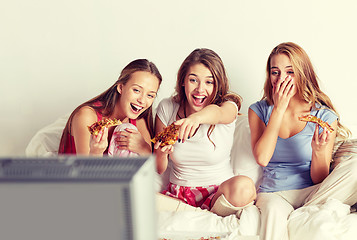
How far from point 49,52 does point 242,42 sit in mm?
1289

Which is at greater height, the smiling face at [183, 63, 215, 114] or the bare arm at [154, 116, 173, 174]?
the smiling face at [183, 63, 215, 114]

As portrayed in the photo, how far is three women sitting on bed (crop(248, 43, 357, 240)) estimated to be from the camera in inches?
82.0

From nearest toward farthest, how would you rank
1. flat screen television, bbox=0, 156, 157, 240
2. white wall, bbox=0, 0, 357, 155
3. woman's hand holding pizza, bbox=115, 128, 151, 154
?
flat screen television, bbox=0, 156, 157, 240, woman's hand holding pizza, bbox=115, 128, 151, 154, white wall, bbox=0, 0, 357, 155

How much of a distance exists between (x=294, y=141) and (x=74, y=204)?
1921mm

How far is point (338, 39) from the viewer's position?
2775 mm

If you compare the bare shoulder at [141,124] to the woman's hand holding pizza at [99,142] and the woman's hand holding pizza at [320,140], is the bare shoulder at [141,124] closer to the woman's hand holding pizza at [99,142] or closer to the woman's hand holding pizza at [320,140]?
the woman's hand holding pizza at [99,142]

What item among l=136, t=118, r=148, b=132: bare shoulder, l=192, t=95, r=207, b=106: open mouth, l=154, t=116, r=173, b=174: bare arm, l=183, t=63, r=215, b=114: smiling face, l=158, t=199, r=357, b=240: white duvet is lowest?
l=158, t=199, r=357, b=240: white duvet

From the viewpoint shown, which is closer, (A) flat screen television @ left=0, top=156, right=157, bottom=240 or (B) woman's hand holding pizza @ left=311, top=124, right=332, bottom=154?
(A) flat screen television @ left=0, top=156, right=157, bottom=240

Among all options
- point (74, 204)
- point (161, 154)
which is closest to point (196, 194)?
point (161, 154)

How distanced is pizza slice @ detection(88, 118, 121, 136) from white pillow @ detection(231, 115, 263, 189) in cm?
71

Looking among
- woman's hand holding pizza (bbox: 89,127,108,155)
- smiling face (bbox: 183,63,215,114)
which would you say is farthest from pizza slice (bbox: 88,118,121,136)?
smiling face (bbox: 183,63,215,114)

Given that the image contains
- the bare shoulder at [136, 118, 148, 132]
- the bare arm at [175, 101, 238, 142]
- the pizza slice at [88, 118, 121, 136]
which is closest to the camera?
the bare arm at [175, 101, 238, 142]

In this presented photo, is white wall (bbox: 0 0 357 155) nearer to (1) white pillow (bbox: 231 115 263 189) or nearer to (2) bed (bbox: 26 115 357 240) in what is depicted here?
(1) white pillow (bbox: 231 115 263 189)

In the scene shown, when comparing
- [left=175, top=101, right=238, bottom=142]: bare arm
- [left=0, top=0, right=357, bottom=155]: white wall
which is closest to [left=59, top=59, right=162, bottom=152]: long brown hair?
[left=175, top=101, right=238, bottom=142]: bare arm
